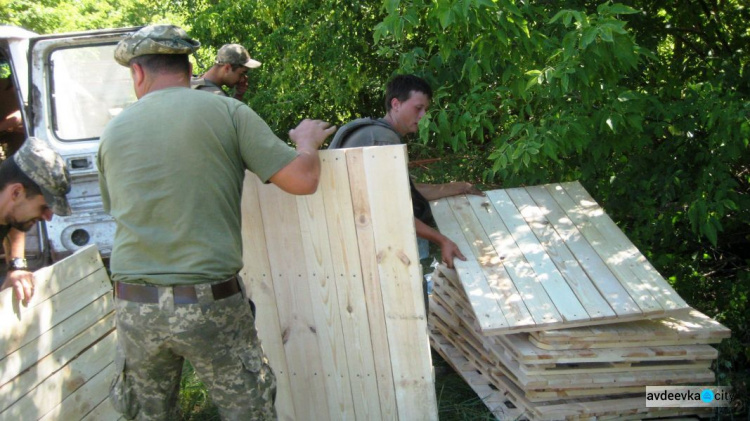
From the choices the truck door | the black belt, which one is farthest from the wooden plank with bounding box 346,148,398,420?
the truck door

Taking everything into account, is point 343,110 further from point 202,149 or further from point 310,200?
point 202,149

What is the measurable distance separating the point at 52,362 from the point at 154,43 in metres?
1.55

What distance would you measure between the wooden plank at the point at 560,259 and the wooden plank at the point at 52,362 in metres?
2.32

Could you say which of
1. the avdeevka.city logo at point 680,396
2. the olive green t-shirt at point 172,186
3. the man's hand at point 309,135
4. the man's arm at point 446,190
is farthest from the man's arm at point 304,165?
the avdeevka.city logo at point 680,396

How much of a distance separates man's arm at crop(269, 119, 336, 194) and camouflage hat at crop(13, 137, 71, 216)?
1.16 meters

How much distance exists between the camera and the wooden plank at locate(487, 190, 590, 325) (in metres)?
3.40

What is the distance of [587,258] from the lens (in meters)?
3.86

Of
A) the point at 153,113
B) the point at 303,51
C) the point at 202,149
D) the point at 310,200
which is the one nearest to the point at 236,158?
the point at 202,149

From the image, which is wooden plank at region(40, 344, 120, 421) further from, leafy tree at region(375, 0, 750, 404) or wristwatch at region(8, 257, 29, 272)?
leafy tree at region(375, 0, 750, 404)

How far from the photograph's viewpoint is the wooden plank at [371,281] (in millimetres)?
3223

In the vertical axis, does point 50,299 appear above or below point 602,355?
above

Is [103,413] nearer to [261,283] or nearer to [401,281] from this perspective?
[261,283]

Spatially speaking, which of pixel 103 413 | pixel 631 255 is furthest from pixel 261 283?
pixel 631 255

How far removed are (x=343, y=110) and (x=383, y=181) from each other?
202 inches
